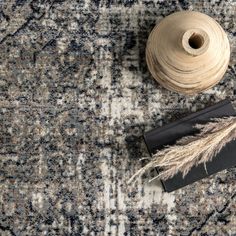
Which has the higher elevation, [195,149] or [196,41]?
[196,41]

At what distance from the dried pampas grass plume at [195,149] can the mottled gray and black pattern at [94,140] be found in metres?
0.06

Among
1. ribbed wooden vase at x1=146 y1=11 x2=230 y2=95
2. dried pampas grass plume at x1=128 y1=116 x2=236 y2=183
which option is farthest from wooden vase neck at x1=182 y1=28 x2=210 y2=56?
dried pampas grass plume at x1=128 y1=116 x2=236 y2=183

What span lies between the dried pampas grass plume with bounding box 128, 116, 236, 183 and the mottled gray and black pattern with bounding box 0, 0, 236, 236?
56mm

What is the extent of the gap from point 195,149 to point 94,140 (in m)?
0.18

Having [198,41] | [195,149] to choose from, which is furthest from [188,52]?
[195,149]

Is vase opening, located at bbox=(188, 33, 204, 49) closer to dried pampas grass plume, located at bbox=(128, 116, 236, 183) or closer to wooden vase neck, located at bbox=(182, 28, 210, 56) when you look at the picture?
wooden vase neck, located at bbox=(182, 28, 210, 56)

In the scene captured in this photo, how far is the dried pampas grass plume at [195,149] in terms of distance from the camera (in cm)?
80

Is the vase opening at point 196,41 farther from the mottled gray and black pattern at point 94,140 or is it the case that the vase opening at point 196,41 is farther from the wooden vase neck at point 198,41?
the mottled gray and black pattern at point 94,140

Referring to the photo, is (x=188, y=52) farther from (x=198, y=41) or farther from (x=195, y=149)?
(x=195, y=149)

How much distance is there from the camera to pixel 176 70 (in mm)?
774

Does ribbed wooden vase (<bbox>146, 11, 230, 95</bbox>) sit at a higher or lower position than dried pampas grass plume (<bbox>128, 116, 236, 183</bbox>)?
higher

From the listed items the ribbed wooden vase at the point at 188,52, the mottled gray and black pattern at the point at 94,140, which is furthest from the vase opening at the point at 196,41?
the mottled gray and black pattern at the point at 94,140

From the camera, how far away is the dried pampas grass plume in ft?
2.62

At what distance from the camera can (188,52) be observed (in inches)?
28.8
